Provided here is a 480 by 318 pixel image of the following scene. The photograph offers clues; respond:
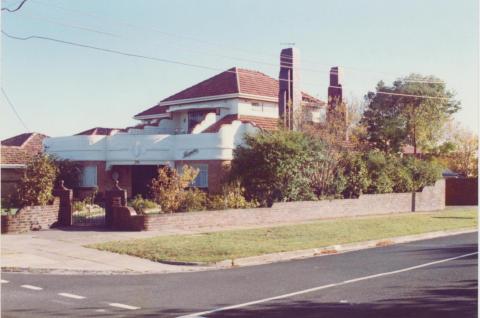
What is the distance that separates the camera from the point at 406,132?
4069 cm

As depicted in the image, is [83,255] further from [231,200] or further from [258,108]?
[258,108]

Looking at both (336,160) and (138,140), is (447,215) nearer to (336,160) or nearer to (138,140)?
(336,160)

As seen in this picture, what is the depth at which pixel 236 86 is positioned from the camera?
3431 centimetres

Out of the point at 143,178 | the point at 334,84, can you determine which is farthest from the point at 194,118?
the point at 334,84

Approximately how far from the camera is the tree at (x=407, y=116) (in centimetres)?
4034

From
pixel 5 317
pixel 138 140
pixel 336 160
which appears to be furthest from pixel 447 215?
pixel 5 317

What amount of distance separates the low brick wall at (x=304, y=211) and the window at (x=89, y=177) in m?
12.0

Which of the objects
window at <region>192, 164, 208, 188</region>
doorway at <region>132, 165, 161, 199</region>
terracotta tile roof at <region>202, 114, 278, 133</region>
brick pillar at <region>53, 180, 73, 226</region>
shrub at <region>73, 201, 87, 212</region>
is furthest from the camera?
terracotta tile roof at <region>202, 114, 278, 133</region>

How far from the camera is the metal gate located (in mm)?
20420

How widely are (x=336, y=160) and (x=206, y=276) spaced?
53.5 ft

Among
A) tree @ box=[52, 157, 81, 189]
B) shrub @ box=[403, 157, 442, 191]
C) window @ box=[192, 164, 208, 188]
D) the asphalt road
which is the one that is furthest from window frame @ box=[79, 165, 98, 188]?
the asphalt road

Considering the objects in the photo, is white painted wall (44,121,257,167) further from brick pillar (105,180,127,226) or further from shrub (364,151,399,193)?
brick pillar (105,180,127,226)

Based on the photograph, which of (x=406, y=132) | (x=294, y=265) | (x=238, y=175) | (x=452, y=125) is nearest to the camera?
(x=294, y=265)

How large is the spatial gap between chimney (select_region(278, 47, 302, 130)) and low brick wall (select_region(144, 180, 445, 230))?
22.7 feet
